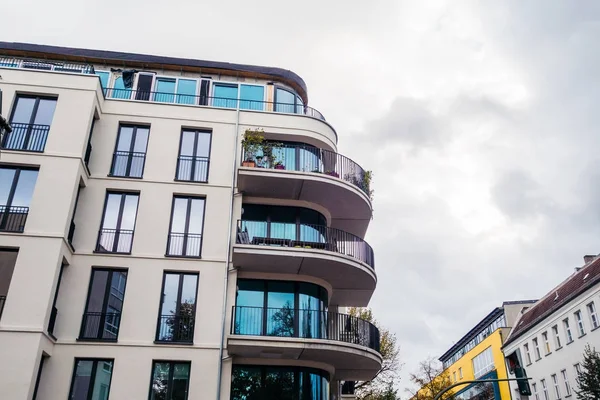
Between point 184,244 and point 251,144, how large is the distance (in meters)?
4.81

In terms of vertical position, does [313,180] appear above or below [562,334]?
above

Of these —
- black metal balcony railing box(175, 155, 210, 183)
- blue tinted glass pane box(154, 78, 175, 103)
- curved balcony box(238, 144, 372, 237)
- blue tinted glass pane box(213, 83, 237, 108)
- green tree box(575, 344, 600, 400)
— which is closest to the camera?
curved balcony box(238, 144, 372, 237)

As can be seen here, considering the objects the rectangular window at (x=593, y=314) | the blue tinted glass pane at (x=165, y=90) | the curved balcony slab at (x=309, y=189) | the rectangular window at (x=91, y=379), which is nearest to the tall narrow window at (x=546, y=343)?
the rectangular window at (x=593, y=314)

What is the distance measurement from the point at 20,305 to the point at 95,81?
9169 millimetres

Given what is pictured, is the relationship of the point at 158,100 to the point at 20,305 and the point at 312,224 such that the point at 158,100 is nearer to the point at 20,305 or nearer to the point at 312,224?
the point at 312,224

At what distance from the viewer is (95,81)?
21.6 metres

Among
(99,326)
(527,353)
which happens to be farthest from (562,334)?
(99,326)

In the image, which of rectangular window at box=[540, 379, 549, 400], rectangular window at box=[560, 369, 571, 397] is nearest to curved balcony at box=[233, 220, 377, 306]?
rectangular window at box=[560, 369, 571, 397]

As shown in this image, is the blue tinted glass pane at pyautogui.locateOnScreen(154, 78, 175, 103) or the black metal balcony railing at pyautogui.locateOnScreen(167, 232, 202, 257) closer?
the black metal balcony railing at pyautogui.locateOnScreen(167, 232, 202, 257)

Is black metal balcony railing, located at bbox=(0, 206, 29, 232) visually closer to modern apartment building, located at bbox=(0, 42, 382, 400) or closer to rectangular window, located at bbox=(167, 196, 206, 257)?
modern apartment building, located at bbox=(0, 42, 382, 400)

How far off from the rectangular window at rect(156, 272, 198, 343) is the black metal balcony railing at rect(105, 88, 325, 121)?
825 centimetres

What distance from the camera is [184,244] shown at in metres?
20.2

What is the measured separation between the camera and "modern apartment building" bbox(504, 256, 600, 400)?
3509 cm

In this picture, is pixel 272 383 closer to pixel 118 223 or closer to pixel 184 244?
pixel 184 244
